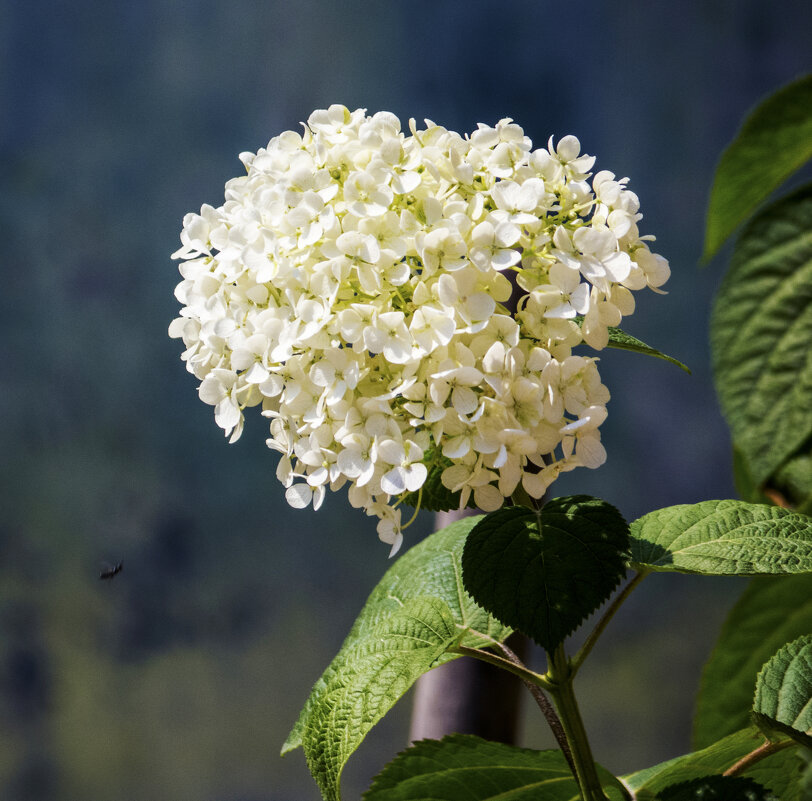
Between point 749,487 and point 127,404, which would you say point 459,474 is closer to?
point 749,487

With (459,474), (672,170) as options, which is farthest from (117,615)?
(672,170)

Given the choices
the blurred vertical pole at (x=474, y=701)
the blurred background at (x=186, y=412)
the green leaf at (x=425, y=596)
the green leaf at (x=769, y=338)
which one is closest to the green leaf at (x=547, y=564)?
the green leaf at (x=425, y=596)

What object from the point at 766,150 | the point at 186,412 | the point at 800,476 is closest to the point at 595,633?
the point at 800,476

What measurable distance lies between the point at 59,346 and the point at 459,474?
1033 mm

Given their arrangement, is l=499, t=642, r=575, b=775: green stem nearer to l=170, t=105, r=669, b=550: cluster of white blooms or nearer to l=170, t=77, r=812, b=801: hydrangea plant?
l=170, t=77, r=812, b=801: hydrangea plant

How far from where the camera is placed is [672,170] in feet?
4.60

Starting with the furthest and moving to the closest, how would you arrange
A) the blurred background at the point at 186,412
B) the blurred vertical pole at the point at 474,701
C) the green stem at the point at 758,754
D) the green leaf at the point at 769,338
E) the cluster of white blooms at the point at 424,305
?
the blurred background at the point at 186,412, the green leaf at the point at 769,338, the blurred vertical pole at the point at 474,701, the green stem at the point at 758,754, the cluster of white blooms at the point at 424,305

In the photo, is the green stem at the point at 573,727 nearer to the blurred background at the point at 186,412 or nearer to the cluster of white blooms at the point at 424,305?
the cluster of white blooms at the point at 424,305

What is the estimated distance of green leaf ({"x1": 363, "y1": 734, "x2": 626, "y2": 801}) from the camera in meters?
0.48

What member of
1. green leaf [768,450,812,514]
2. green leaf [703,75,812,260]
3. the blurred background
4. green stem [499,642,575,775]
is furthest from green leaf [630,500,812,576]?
the blurred background

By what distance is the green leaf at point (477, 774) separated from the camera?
0.48 metres

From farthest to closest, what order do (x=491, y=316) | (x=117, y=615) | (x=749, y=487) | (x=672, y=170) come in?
(x=672, y=170) < (x=117, y=615) < (x=749, y=487) < (x=491, y=316)

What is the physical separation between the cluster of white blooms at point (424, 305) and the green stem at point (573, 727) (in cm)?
11

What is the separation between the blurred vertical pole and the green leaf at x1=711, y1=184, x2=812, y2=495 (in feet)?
0.97
